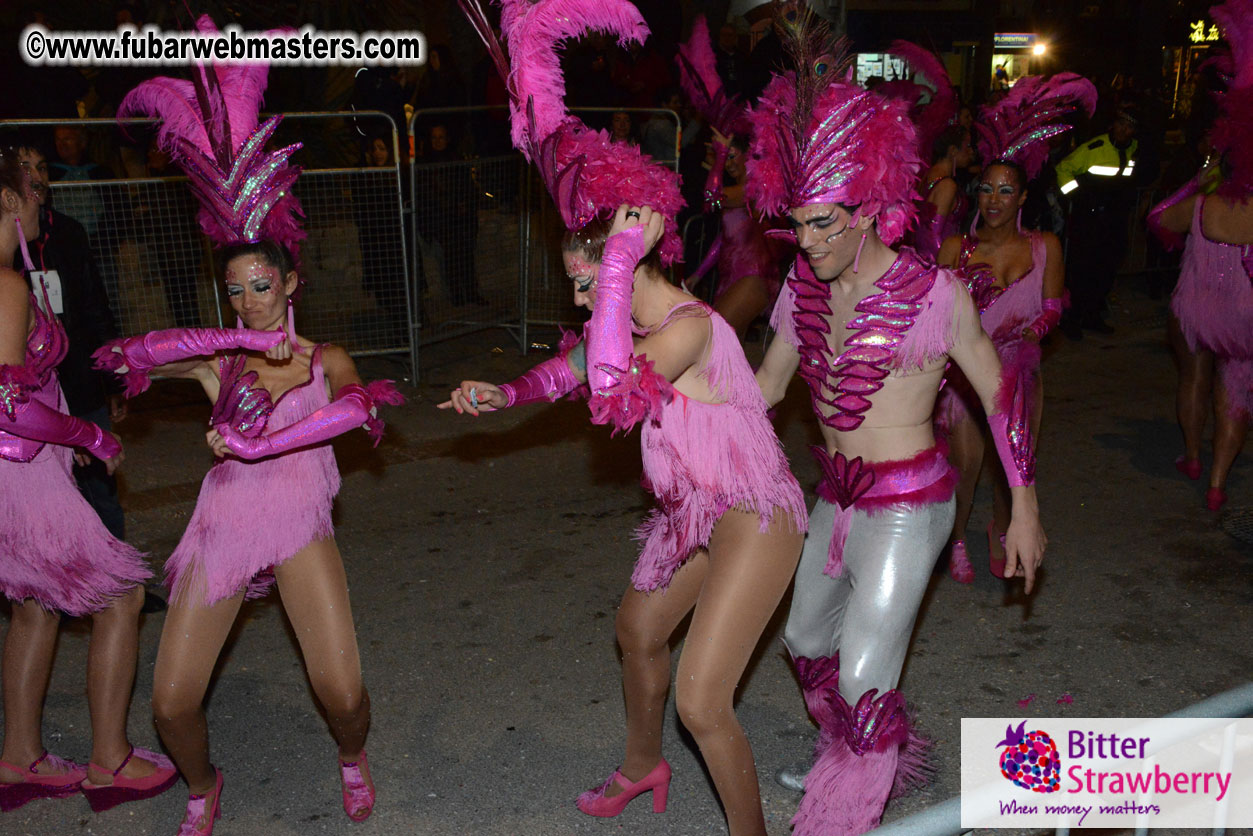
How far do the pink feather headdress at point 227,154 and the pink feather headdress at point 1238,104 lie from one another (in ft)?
15.1

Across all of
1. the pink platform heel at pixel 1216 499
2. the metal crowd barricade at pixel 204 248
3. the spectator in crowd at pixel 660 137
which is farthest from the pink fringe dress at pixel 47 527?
the spectator in crowd at pixel 660 137

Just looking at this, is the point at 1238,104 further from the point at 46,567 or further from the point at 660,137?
the point at 46,567

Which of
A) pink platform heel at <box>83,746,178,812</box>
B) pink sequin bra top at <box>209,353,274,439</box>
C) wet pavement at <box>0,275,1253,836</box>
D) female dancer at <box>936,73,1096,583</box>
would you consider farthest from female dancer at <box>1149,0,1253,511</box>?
pink platform heel at <box>83,746,178,812</box>

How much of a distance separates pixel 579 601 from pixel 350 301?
15.3 feet

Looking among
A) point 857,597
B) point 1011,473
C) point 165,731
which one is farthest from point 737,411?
point 165,731

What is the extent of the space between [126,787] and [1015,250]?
14.3ft

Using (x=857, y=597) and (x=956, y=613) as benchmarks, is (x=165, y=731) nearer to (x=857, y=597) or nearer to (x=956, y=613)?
(x=857, y=597)

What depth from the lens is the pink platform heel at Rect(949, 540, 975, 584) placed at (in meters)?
5.38

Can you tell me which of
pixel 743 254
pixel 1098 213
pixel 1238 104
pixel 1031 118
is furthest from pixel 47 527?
pixel 1098 213

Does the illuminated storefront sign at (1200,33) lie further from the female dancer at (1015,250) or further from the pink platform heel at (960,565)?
the pink platform heel at (960,565)

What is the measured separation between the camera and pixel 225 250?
3.37m

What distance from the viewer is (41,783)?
3.74m

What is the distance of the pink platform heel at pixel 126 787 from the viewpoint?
3699 mm

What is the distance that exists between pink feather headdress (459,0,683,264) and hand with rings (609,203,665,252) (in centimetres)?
2
